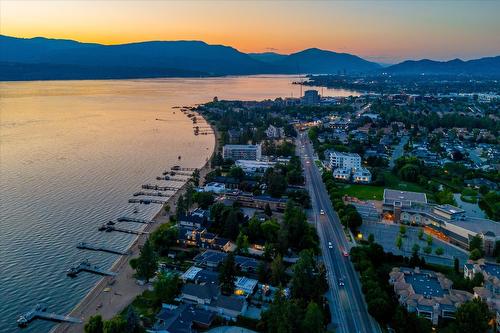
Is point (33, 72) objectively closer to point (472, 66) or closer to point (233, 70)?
point (233, 70)

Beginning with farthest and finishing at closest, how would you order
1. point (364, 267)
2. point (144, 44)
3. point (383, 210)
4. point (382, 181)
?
point (144, 44)
point (382, 181)
point (383, 210)
point (364, 267)

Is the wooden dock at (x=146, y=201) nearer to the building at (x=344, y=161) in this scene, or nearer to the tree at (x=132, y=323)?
the tree at (x=132, y=323)

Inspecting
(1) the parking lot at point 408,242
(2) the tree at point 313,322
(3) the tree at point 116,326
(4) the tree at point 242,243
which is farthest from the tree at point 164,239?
(1) the parking lot at point 408,242

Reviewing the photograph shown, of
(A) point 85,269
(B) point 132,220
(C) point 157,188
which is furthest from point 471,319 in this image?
(C) point 157,188

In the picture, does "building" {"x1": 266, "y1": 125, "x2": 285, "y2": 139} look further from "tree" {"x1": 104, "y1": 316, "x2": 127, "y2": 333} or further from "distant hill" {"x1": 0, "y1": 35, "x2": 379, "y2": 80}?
"distant hill" {"x1": 0, "y1": 35, "x2": 379, "y2": 80}

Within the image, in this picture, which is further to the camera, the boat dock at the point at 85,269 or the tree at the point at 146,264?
the boat dock at the point at 85,269

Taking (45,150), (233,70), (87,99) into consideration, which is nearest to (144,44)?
(233,70)
